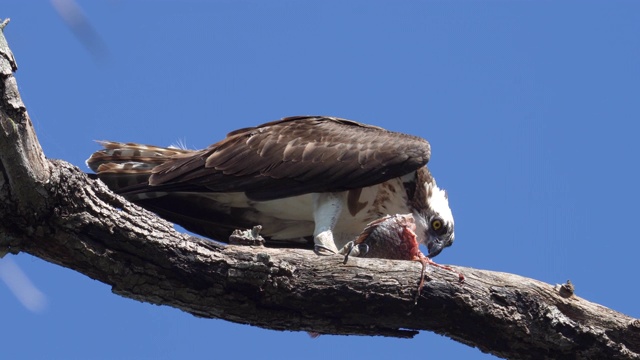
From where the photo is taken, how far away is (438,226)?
9.16 metres

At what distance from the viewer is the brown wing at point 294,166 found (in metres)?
8.23

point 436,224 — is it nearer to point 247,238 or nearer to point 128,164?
point 128,164

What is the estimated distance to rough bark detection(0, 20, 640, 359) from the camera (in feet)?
18.7

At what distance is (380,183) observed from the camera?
852 cm

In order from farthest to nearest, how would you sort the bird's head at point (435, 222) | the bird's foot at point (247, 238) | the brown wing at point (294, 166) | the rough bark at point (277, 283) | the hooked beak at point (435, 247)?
the hooked beak at point (435, 247) < the bird's head at point (435, 222) < the brown wing at point (294, 166) < the bird's foot at point (247, 238) < the rough bark at point (277, 283)

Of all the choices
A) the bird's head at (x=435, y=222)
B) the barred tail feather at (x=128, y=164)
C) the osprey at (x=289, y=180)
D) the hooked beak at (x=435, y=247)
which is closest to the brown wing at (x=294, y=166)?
the osprey at (x=289, y=180)

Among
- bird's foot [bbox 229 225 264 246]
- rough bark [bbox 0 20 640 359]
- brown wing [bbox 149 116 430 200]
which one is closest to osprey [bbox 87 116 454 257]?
brown wing [bbox 149 116 430 200]

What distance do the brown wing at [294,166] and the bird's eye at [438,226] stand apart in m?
1.00

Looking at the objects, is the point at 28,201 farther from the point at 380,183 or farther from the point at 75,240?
the point at 380,183

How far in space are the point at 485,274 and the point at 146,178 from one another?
10.7ft

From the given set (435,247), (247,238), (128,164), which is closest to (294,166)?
(128,164)

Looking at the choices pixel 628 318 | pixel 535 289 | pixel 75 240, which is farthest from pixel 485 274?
pixel 75 240

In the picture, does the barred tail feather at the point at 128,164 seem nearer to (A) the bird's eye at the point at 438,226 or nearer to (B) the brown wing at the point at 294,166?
(B) the brown wing at the point at 294,166

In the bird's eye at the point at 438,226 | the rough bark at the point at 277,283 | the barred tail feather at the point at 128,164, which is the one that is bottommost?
the rough bark at the point at 277,283
